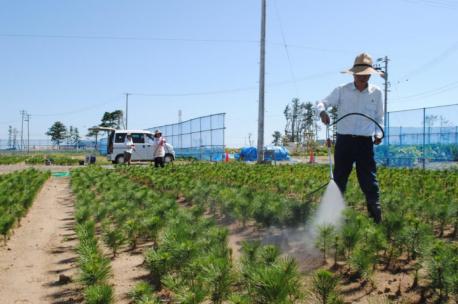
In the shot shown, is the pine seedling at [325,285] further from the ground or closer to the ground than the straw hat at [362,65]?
closer to the ground

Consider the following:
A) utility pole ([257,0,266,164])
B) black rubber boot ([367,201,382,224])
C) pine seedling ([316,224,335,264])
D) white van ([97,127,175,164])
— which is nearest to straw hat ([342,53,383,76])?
black rubber boot ([367,201,382,224])

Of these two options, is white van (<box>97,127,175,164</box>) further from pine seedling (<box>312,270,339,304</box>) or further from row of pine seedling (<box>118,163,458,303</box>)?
pine seedling (<box>312,270,339,304</box>)

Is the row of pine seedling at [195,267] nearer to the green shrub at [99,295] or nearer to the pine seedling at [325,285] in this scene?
the green shrub at [99,295]

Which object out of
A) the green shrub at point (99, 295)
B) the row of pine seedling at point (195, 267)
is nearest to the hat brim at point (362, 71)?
the row of pine seedling at point (195, 267)

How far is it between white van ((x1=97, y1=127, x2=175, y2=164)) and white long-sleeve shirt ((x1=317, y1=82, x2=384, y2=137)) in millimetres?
16777

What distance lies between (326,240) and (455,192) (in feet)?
12.7

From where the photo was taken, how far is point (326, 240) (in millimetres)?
3336

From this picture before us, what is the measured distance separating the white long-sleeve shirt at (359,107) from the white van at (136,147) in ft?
55.0

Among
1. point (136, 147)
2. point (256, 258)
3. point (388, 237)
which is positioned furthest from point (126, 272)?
point (136, 147)

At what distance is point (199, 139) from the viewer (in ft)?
86.8

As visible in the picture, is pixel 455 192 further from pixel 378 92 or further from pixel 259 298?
pixel 259 298

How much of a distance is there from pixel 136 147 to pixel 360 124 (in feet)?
58.2

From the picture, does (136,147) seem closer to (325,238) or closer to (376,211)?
(376,211)

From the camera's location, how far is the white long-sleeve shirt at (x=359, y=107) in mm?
4289
